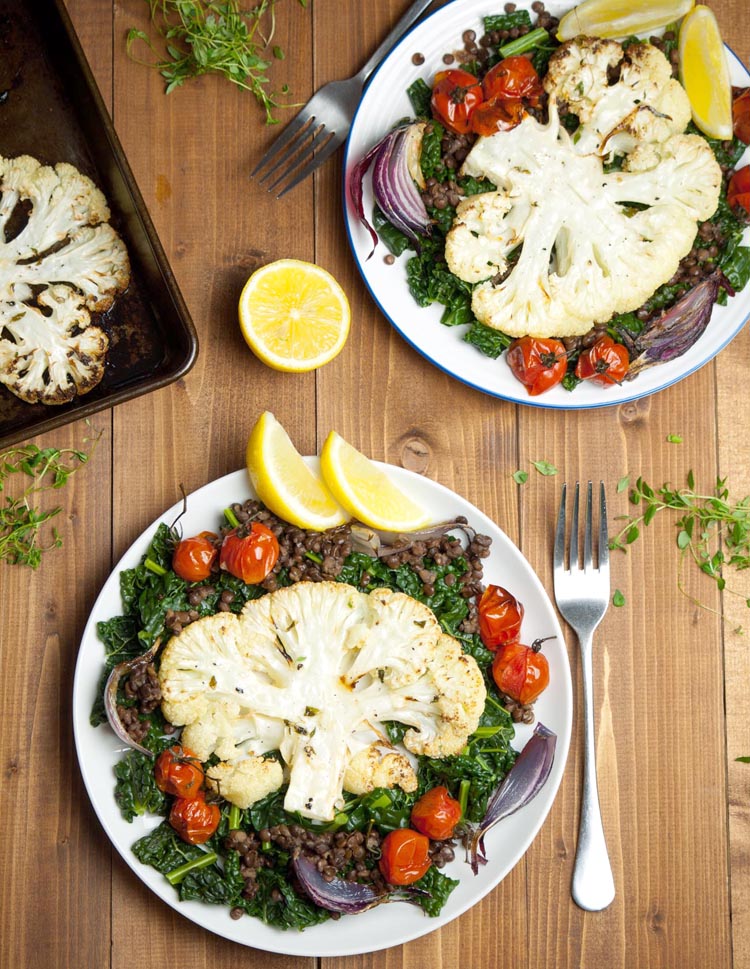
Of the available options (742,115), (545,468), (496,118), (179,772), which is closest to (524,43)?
(496,118)

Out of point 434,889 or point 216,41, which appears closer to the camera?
point 434,889

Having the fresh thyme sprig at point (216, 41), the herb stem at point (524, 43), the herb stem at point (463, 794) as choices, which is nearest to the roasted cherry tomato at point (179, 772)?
the herb stem at point (463, 794)

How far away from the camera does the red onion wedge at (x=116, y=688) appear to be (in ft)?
7.41

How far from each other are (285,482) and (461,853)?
3.43ft

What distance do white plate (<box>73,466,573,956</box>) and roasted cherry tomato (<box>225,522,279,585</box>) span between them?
0.42 ft

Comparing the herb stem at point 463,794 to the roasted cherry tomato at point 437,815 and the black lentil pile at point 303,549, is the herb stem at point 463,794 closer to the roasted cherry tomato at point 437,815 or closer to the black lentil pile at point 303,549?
the roasted cherry tomato at point 437,815

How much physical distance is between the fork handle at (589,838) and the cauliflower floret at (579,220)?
0.91m

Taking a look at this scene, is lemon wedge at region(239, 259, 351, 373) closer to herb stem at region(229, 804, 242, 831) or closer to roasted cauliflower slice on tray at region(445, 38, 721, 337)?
roasted cauliflower slice on tray at region(445, 38, 721, 337)

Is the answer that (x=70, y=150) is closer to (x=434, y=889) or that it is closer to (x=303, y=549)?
(x=303, y=549)

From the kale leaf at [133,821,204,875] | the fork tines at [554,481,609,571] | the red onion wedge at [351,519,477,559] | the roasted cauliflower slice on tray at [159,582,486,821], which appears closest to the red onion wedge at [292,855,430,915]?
the roasted cauliflower slice on tray at [159,582,486,821]

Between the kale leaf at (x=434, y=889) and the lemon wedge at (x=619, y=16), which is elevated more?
the lemon wedge at (x=619, y=16)

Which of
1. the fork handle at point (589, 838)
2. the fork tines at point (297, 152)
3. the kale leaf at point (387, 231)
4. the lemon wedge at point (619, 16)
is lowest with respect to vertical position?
the fork handle at point (589, 838)

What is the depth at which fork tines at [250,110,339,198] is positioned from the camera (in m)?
2.57

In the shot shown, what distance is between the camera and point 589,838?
2564 mm
